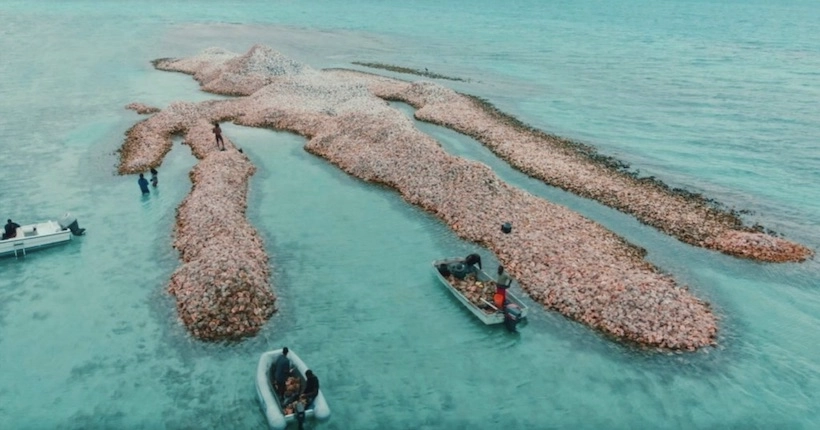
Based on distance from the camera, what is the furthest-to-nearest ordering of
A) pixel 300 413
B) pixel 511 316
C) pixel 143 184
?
pixel 143 184 < pixel 511 316 < pixel 300 413

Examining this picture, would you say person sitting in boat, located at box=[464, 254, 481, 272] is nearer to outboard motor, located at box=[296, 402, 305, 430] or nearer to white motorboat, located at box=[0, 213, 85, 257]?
outboard motor, located at box=[296, 402, 305, 430]

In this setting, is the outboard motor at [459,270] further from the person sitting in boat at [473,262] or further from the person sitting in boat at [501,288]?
the person sitting in boat at [501,288]

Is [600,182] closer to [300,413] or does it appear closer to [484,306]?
[484,306]

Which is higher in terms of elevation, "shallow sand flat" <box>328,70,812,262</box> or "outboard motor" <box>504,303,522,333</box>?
"shallow sand flat" <box>328,70,812,262</box>

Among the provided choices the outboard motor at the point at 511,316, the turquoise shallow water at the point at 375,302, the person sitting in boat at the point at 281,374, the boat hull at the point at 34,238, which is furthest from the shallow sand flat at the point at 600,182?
the boat hull at the point at 34,238

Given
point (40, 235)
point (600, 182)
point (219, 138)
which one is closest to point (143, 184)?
point (40, 235)

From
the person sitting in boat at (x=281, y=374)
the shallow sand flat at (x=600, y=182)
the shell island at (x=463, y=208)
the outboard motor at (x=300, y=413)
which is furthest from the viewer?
the shallow sand flat at (x=600, y=182)

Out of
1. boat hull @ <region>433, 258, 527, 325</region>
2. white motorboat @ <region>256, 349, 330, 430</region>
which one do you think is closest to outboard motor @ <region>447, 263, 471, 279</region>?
boat hull @ <region>433, 258, 527, 325</region>
